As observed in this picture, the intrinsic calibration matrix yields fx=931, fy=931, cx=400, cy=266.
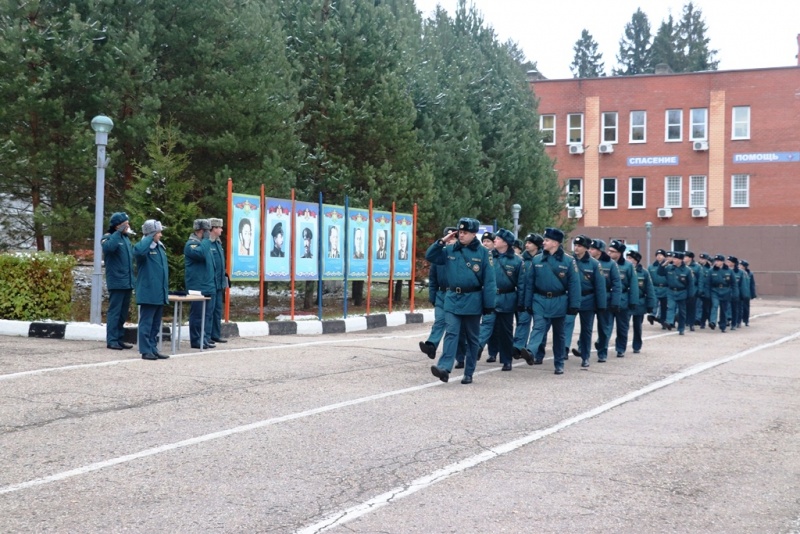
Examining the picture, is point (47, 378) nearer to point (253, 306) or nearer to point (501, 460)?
point (501, 460)

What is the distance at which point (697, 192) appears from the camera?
50.3 m

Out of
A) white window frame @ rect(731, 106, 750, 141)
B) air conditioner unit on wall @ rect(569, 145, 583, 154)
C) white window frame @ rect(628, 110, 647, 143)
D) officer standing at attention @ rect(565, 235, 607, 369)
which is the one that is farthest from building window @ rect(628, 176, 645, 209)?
officer standing at attention @ rect(565, 235, 607, 369)

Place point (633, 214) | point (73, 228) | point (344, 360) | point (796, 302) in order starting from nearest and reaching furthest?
point (344, 360), point (73, 228), point (796, 302), point (633, 214)

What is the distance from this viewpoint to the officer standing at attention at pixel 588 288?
1375cm

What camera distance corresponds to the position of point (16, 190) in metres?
20.5

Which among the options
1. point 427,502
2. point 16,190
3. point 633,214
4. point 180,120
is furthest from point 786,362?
point 633,214

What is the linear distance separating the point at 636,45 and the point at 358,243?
246 feet

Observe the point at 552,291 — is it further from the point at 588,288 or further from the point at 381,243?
the point at 381,243

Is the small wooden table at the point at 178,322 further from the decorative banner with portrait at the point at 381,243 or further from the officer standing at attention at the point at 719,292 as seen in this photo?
the officer standing at attention at the point at 719,292

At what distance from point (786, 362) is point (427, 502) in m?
10.9

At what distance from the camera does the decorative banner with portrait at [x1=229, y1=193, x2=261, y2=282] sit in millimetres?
16688

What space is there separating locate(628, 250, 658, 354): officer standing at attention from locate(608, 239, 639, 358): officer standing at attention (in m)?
0.17

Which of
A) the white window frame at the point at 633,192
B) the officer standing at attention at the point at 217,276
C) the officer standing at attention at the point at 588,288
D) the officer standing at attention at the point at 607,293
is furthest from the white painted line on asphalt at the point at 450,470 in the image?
the white window frame at the point at 633,192

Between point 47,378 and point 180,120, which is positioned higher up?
point 180,120
